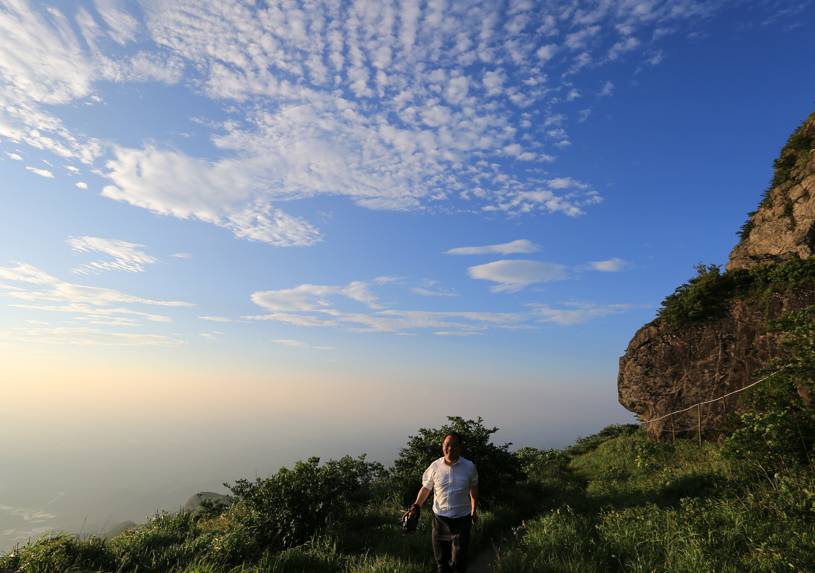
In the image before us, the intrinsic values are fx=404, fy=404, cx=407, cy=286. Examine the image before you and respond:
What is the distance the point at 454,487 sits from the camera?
641 cm

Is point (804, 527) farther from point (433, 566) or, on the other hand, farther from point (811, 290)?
point (811, 290)

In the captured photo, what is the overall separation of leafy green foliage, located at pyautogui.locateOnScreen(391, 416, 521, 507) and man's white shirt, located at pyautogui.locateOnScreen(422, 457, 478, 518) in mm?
5542

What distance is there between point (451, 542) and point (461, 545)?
0.31 metres

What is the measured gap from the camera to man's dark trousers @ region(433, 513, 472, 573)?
20.7 feet

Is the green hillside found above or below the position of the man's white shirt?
below

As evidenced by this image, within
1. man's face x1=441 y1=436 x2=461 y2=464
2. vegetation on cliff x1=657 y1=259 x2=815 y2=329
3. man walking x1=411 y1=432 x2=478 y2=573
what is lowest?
man walking x1=411 y1=432 x2=478 y2=573

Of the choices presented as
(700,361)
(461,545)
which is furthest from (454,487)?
(700,361)

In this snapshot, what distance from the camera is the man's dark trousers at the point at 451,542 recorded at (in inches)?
249

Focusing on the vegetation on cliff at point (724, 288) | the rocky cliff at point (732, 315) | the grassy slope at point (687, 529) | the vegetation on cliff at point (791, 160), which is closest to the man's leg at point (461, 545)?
the grassy slope at point (687, 529)

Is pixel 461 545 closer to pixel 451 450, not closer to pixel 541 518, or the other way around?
pixel 451 450

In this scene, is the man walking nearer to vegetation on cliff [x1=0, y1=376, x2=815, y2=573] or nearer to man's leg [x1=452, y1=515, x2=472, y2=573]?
man's leg [x1=452, y1=515, x2=472, y2=573]

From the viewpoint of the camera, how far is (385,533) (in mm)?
9578

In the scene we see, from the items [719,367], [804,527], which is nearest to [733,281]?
[719,367]

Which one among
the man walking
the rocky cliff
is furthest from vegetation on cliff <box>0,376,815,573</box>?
the rocky cliff
